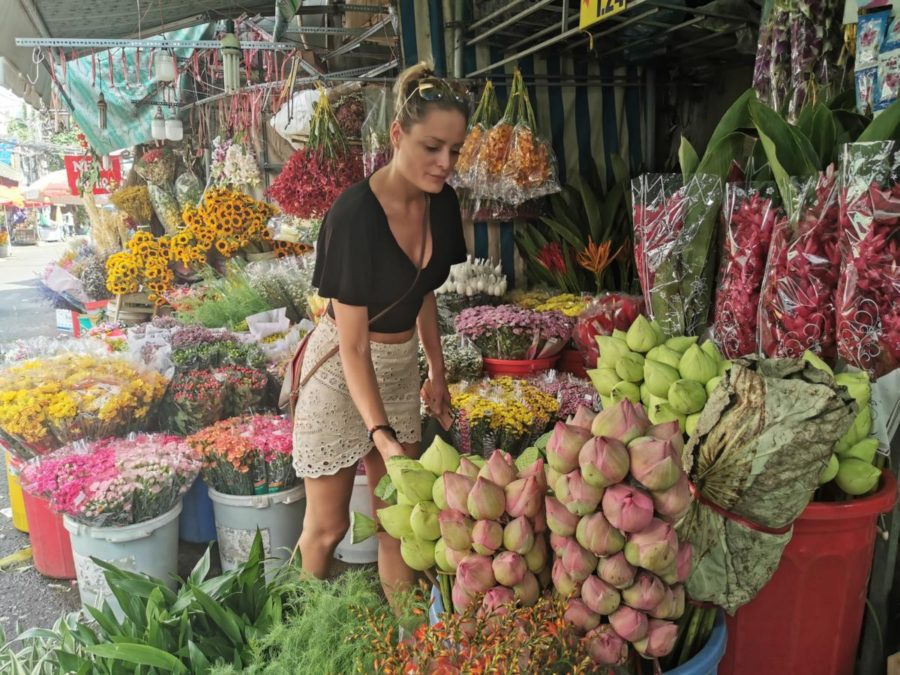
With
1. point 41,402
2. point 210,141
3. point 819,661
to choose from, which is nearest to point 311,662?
point 819,661

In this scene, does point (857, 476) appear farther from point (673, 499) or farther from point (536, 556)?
point (536, 556)

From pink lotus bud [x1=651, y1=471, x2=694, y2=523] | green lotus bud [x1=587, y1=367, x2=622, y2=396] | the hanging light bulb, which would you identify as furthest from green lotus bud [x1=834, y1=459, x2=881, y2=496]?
the hanging light bulb

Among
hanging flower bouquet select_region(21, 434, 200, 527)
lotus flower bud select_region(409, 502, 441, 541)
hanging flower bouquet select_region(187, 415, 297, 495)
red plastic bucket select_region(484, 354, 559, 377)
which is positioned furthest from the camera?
red plastic bucket select_region(484, 354, 559, 377)

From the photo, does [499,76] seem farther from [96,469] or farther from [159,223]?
[159,223]

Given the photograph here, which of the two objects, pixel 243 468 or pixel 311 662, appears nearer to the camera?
pixel 311 662

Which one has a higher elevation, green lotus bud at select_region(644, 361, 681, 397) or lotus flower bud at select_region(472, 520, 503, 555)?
green lotus bud at select_region(644, 361, 681, 397)

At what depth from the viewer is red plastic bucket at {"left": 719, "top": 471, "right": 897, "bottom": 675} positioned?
1.33 meters

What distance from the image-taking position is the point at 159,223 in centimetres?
854

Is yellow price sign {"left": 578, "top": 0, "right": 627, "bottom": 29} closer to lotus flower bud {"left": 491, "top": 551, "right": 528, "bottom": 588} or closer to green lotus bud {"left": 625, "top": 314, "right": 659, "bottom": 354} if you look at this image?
green lotus bud {"left": 625, "top": 314, "right": 659, "bottom": 354}

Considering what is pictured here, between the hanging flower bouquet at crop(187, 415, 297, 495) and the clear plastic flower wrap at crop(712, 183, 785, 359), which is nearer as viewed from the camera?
the clear plastic flower wrap at crop(712, 183, 785, 359)

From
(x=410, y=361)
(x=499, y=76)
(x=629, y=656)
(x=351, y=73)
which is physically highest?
(x=351, y=73)

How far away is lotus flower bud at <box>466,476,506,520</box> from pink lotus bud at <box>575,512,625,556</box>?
0.13 m

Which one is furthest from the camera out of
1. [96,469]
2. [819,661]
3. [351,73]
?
[351,73]

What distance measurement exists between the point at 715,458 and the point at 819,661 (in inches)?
25.1
